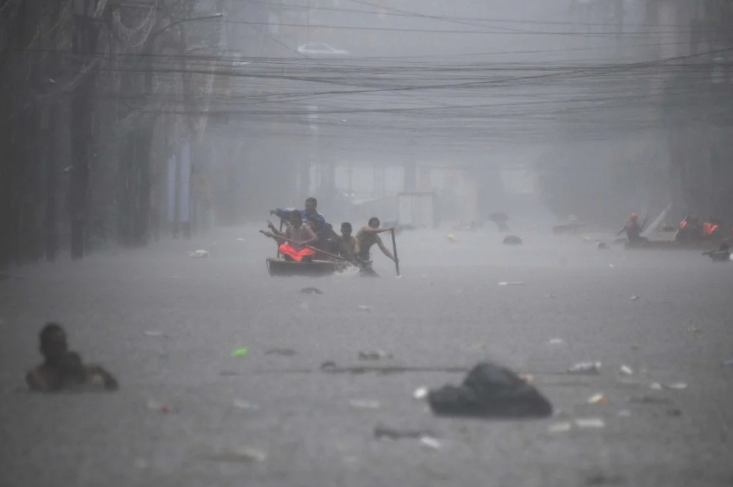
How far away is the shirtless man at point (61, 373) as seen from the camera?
6738mm

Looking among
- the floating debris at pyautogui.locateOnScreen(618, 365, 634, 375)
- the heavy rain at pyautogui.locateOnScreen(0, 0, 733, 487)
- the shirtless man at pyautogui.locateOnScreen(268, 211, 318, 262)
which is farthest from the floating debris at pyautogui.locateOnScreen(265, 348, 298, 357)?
the shirtless man at pyautogui.locateOnScreen(268, 211, 318, 262)

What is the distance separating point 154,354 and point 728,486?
513cm

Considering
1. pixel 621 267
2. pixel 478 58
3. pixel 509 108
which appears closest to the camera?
pixel 621 267

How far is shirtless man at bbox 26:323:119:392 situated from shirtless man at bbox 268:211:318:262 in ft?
42.1

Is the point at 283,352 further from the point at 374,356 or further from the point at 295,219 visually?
the point at 295,219

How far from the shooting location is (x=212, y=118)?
128 ft

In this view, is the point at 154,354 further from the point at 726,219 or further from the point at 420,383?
the point at 726,219

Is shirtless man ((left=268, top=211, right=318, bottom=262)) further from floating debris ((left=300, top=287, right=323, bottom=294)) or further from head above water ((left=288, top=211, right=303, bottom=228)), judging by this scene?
floating debris ((left=300, top=287, right=323, bottom=294))

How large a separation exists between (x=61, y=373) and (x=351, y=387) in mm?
1856

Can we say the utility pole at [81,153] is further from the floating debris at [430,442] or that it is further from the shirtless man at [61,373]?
the floating debris at [430,442]

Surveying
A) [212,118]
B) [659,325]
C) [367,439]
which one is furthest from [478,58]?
[367,439]

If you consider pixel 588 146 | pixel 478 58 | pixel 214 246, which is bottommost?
pixel 214 246

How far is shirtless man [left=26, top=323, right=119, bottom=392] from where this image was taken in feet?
22.1

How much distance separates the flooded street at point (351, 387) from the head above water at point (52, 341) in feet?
0.94
